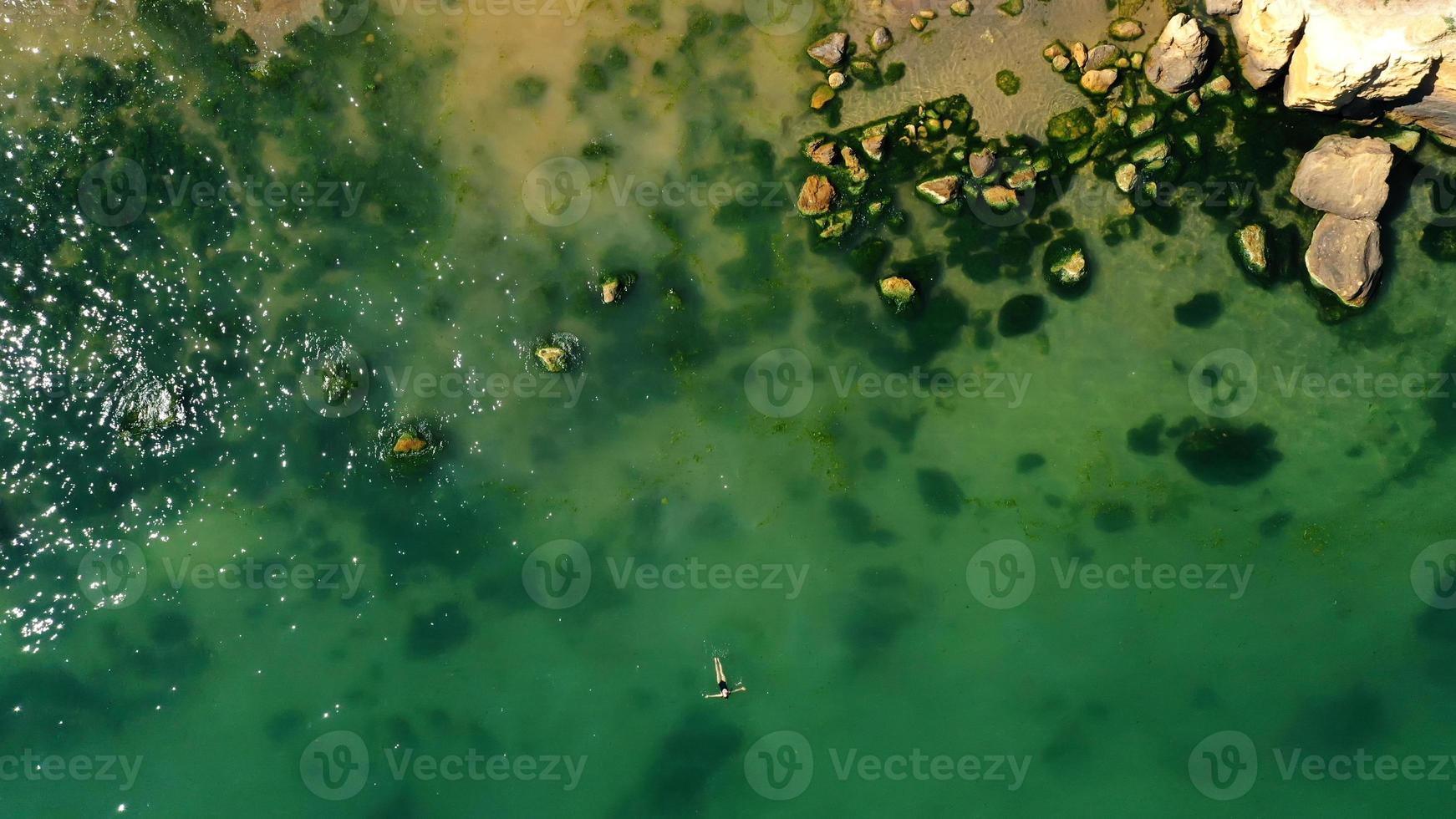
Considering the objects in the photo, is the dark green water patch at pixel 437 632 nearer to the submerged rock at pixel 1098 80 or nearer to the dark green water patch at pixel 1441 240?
the submerged rock at pixel 1098 80

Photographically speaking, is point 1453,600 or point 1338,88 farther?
point 1453,600

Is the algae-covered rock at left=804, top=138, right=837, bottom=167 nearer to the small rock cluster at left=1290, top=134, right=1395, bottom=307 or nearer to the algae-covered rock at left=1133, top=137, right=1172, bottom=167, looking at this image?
the algae-covered rock at left=1133, top=137, right=1172, bottom=167

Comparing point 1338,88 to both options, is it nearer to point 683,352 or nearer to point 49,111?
point 683,352

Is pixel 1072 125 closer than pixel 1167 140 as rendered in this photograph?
No

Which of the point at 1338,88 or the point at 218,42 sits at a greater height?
the point at 218,42

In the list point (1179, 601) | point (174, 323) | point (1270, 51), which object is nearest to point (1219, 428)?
point (1179, 601)

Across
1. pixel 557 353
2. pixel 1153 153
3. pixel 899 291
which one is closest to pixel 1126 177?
pixel 1153 153

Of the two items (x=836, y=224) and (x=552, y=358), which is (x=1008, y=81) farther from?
(x=552, y=358)
